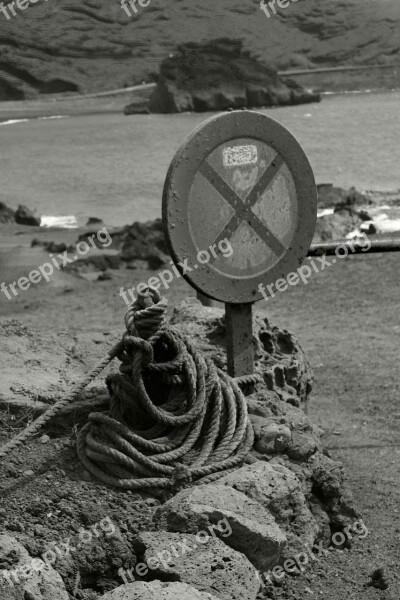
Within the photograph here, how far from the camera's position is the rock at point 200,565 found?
2824 millimetres

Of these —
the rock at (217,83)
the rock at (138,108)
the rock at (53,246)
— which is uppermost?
the rock at (53,246)

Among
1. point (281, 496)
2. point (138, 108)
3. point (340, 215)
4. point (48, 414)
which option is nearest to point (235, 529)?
point (281, 496)

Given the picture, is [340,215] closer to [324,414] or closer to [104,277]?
[104,277]

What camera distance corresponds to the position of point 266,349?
4.57 meters

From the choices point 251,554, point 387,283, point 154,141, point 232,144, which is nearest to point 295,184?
point 232,144

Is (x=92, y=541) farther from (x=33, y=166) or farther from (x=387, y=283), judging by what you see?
(x=33, y=166)

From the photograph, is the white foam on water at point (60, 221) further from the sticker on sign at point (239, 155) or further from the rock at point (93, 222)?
the sticker on sign at point (239, 155)

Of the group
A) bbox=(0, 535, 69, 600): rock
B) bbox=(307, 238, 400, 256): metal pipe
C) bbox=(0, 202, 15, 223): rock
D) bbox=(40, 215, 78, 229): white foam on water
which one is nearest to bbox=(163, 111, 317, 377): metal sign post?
bbox=(307, 238, 400, 256): metal pipe

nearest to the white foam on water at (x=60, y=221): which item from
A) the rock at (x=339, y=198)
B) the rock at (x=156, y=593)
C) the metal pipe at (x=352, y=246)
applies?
the rock at (x=339, y=198)

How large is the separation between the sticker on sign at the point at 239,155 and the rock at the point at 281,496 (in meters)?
1.22

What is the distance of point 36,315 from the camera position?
28.0 feet

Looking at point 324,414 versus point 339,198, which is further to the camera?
point 339,198

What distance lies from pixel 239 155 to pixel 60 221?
45.1ft

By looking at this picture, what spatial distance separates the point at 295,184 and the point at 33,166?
26547mm
